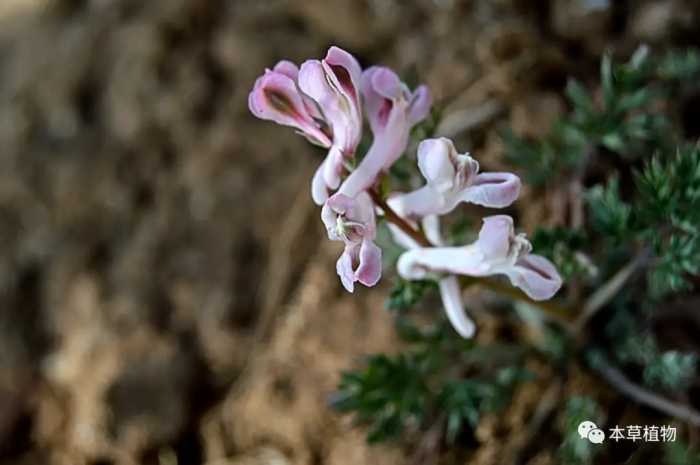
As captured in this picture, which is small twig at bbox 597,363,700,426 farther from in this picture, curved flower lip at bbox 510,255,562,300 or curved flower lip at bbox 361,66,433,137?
curved flower lip at bbox 361,66,433,137

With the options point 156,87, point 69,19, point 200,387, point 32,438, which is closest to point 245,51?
point 156,87

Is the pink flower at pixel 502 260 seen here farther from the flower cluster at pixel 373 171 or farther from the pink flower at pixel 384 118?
the pink flower at pixel 384 118

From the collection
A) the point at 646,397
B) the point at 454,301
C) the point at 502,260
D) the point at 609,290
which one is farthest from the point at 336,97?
the point at 646,397

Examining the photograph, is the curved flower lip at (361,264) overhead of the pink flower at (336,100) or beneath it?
beneath

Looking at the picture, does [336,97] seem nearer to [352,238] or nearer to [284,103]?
[284,103]

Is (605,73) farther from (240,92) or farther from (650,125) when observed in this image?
(240,92)

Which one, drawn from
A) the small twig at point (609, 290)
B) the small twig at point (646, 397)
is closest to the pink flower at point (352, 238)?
the small twig at point (609, 290)
